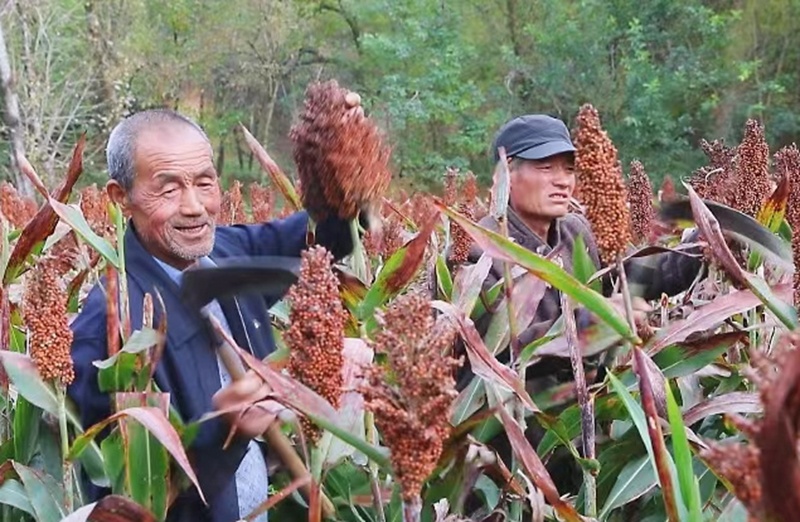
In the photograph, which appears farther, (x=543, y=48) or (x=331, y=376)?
(x=543, y=48)

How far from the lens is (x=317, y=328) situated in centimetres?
97

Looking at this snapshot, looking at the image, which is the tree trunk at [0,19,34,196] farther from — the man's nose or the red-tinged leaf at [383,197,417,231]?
the man's nose

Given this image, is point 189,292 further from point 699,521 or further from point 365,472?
point 699,521

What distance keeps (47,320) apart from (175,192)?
0.43 m

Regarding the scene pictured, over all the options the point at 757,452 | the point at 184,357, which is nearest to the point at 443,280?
the point at 184,357

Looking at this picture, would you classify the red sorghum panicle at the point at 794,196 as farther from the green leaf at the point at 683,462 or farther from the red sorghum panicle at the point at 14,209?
the red sorghum panicle at the point at 14,209

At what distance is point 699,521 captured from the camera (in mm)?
1115

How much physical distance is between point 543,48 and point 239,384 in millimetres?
14459

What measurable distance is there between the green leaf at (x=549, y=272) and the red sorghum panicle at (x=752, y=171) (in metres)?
0.77

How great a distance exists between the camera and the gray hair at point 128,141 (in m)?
1.71

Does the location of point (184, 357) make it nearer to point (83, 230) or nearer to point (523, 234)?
point (83, 230)

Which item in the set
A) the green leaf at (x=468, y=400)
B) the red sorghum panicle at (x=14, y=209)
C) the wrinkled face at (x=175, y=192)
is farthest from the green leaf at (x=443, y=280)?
the red sorghum panicle at (x=14, y=209)

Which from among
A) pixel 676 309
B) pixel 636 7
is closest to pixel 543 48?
pixel 636 7

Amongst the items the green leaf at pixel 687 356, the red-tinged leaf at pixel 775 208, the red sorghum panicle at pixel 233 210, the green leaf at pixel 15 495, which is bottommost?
the red sorghum panicle at pixel 233 210
